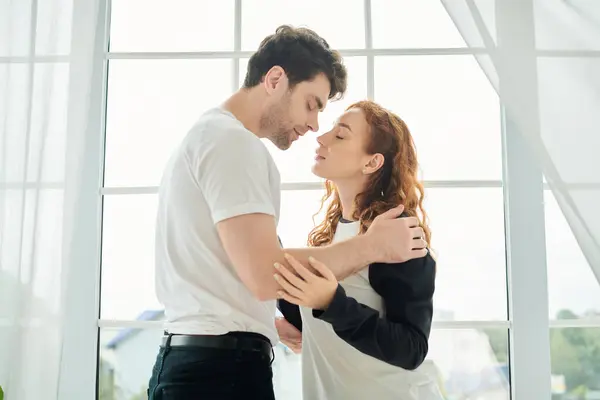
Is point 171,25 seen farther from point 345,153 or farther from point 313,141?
point 345,153

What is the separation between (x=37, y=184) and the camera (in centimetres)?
212

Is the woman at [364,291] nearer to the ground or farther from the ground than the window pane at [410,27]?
nearer to the ground

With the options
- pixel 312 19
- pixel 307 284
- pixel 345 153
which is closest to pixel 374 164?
pixel 345 153

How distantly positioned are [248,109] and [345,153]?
0.36 metres

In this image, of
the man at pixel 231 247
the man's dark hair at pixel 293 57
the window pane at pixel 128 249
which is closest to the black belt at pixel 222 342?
the man at pixel 231 247

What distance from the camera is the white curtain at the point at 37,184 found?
207 centimetres

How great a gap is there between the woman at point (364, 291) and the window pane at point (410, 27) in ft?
1.45

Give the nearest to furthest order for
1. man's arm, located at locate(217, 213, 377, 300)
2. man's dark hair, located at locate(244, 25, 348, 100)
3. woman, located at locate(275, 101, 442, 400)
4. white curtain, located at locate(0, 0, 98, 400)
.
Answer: man's arm, located at locate(217, 213, 377, 300) → woman, located at locate(275, 101, 442, 400) → man's dark hair, located at locate(244, 25, 348, 100) → white curtain, located at locate(0, 0, 98, 400)

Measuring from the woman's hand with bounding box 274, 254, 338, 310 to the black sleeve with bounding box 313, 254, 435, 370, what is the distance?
0.03 metres

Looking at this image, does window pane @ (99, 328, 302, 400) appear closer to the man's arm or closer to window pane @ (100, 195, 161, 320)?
window pane @ (100, 195, 161, 320)

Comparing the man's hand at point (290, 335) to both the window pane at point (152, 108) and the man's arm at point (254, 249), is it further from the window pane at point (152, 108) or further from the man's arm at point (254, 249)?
the window pane at point (152, 108)

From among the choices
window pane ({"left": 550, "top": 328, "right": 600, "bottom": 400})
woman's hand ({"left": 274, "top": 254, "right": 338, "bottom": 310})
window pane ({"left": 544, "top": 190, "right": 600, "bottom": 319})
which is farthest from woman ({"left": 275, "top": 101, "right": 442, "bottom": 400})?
window pane ({"left": 550, "top": 328, "right": 600, "bottom": 400})

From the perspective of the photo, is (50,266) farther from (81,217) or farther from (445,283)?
(445,283)

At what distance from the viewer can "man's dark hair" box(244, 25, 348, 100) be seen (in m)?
1.88
